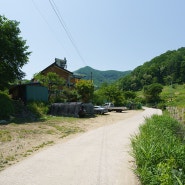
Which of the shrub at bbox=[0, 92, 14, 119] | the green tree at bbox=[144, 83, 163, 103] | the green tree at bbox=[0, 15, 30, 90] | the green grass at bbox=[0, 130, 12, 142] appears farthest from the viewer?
the green tree at bbox=[144, 83, 163, 103]

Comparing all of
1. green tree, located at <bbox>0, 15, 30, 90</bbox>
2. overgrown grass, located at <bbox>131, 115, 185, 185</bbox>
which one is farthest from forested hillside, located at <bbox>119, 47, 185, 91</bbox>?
overgrown grass, located at <bbox>131, 115, 185, 185</bbox>

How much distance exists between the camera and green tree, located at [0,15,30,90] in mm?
25156

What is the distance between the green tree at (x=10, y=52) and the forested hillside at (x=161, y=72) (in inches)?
3953

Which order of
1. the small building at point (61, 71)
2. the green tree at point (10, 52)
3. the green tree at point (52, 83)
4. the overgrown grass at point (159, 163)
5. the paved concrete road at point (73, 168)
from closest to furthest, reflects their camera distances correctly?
the overgrown grass at point (159, 163) < the paved concrete road at point (73, 168) < the green tree at point (10, 52) < the green tree at point (52, 83) < the small building at point (61, 71)

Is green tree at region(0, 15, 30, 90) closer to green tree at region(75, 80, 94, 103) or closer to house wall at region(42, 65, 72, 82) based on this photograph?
green tree at region(75, 80, 94, 103)

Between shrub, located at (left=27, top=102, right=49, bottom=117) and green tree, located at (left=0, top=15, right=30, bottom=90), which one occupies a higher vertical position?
green tree, located at (left=0, top=15, right=30, bottom=90)

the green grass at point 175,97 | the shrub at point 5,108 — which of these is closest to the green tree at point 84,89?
the shrub at point 5,108

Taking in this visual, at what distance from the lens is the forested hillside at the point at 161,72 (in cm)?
12244

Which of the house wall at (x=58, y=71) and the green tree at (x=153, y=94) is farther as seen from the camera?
the green tree at (x=153, y=94)

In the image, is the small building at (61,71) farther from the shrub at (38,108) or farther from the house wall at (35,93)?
the shrub at (38,108)

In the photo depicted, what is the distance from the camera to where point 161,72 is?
434 feet

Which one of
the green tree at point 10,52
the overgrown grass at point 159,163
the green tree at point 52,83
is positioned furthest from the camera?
the green tree at point 52,83

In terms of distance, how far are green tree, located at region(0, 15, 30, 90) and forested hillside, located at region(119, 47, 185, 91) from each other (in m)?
100

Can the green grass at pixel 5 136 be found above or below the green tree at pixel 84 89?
below
